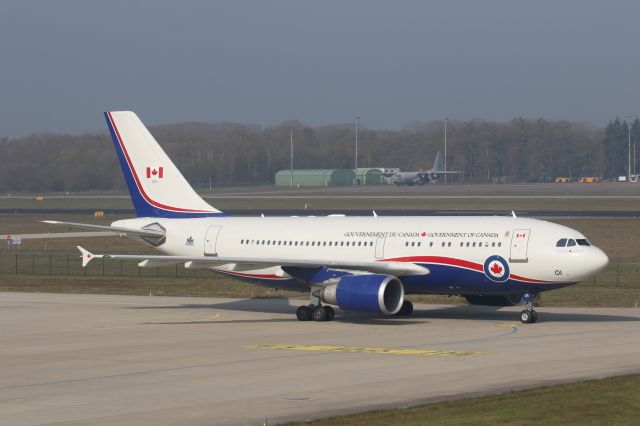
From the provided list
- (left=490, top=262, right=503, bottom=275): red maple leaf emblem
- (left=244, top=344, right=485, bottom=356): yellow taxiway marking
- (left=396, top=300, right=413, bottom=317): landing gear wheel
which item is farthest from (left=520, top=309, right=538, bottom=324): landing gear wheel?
(left=244, top=344, right=485, bottom=356): yellow taxiway marking

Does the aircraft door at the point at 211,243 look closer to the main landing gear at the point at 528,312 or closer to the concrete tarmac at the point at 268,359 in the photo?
the concrete tarmac at the point at 268,359

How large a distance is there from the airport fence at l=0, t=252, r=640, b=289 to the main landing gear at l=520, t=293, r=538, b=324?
18.1 metres

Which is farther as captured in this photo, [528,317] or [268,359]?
[528,317]

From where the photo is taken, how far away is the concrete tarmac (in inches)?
968

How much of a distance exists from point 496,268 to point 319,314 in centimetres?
733

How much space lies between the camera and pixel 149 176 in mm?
49562

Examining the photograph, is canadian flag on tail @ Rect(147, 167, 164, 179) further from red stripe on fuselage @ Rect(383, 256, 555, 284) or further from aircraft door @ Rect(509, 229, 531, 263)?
aircraft door @ Rect(509, 229, 531, 263)

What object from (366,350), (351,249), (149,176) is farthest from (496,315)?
(149,176)

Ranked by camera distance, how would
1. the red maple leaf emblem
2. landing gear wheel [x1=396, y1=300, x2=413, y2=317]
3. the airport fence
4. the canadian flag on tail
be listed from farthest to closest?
the airport fence, the canadian flag on tail, landing gear wheel [x1=396, y1=300, x2=413, y2=317], the red maple leaf emblem

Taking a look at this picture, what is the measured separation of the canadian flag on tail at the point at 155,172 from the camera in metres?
49.4

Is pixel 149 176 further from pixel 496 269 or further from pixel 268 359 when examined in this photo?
pixel 268 359

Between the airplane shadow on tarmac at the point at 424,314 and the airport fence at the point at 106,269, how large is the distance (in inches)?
526

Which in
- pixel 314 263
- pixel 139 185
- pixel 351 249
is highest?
pixel 139 185

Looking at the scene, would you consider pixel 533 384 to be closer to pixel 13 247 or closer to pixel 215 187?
pixel 13 247
